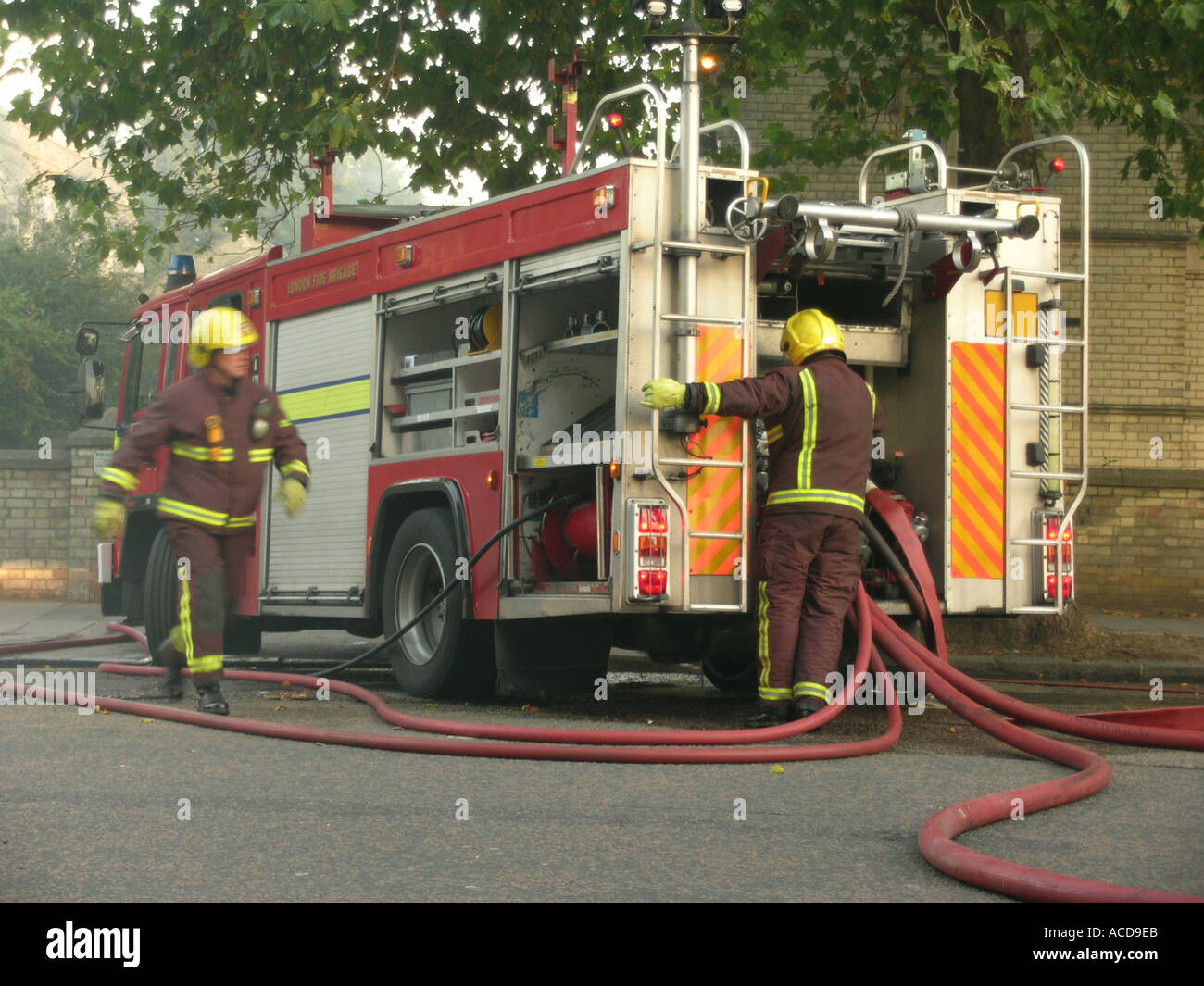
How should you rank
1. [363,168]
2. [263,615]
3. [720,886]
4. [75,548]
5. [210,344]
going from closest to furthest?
[720,886], [210,344], [263,615], [75,548], [363,168]

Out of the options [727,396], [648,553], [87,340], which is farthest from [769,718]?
[87,340]

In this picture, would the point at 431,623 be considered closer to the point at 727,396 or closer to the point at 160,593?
the point at 160,593

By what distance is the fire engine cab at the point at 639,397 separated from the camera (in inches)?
288

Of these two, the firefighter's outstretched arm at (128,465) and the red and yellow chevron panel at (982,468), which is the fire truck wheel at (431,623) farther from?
the red and yellow chevron panel at (982,468)

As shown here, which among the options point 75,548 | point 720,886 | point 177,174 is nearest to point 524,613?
point 720,886

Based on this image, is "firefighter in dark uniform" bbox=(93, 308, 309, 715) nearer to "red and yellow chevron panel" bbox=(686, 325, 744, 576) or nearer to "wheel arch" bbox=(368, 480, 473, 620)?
"wheel arch" bbox=(368, 480, 473, 620)

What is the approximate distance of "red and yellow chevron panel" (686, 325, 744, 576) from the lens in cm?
738

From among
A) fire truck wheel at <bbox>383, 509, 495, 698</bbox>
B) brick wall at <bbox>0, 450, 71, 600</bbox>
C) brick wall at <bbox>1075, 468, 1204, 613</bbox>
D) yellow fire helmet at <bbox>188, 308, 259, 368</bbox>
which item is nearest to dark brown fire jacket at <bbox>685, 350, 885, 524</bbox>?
fire truck wheel at <bbox>383, 509, 495, 698</bbox>

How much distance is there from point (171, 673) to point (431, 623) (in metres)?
1.43

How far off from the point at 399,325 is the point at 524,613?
7.08 ft

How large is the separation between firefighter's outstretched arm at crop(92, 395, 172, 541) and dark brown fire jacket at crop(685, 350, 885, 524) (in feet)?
8.89

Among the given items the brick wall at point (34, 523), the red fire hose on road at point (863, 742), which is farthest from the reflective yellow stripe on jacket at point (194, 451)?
the brick wall at point (34, 523)
